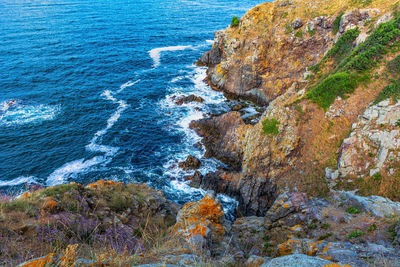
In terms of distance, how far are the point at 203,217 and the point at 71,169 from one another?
2361 cm

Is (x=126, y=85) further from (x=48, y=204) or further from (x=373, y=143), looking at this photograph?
(x=373, y=143)

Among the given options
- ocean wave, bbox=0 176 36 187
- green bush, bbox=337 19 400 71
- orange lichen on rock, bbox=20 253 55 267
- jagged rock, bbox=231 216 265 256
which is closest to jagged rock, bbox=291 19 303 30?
green bush, bbox=337 19 400 71

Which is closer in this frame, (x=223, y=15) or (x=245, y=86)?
(x=245, y=86)

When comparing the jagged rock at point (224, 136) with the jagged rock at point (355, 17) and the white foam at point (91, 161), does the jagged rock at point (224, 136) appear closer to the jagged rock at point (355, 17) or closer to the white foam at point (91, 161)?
the white foam at point (91, 161)

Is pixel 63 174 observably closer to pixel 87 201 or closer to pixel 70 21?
pixel 87 201

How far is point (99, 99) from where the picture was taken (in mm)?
45719

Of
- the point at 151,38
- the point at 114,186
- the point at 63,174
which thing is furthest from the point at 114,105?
the point at 151,38

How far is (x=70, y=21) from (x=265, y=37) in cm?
7372

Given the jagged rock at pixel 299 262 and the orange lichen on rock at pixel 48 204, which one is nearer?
the jagged rock at pixel 299 262

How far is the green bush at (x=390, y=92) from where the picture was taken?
19.8 m

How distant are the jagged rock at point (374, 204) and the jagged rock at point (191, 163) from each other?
1826 centimetres

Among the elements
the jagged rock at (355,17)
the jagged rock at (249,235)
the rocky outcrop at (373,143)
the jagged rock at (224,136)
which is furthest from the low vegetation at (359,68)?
the jagged rock at (249,235)

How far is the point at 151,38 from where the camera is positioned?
75.6 m

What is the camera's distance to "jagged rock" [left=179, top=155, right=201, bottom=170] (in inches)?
Result: 1254
